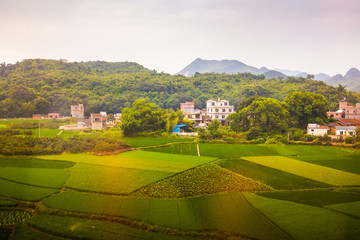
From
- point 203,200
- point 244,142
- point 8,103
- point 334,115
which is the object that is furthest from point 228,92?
point 203,200

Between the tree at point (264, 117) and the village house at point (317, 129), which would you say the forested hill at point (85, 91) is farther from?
the tree at point (264, 117)

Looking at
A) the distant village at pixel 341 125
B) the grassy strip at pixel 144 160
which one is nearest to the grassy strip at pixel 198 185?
the grassy strip at pixel 144 160

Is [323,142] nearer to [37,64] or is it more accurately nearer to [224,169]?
[224,169]

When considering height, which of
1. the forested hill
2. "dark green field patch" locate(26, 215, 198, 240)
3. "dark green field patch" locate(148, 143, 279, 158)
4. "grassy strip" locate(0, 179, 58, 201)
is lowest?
"dark green field patch" locate(26, 215, 198, 240)

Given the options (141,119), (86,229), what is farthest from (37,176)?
(141,119)

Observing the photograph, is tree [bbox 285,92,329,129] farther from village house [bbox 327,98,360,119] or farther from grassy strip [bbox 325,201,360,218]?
grassy strip [bbox 325,201,360,218]

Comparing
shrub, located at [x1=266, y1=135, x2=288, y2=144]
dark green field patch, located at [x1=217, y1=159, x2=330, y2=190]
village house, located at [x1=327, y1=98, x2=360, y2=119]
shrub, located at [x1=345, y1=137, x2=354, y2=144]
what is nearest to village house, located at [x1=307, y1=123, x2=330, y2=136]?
shrub, located at [x1=345, y1=137, x2=354, y2=144]
